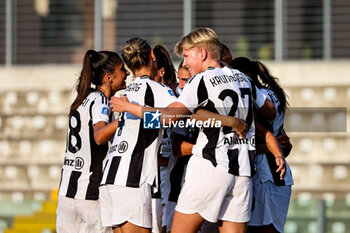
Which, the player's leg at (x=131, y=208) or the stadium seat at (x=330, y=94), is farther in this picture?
the stadium seat at (x=330, y=94)

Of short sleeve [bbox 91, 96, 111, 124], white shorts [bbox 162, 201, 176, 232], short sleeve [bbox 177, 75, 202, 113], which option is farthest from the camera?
white shorts [bbox 162, 201, 176, 232]

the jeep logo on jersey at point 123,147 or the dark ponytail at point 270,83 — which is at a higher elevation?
the dark ponytail at point 270,83

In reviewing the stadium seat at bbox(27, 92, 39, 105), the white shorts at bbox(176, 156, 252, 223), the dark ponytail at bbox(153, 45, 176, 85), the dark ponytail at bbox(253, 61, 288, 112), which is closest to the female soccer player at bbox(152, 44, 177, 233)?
the dark ponytail at bbox(153, 45, 176, 85)

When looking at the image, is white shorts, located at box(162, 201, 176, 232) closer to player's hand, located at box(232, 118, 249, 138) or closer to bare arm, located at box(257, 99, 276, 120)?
bare arm, located at box(257, 99, 276, 120)

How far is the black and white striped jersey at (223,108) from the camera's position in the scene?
4020 mm

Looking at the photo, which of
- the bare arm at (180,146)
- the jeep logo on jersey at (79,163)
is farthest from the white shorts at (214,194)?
the jeep logo on jersey at (79,163)

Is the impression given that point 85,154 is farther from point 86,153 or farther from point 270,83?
point 270,83

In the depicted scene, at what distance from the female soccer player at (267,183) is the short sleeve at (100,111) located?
36.3 inches

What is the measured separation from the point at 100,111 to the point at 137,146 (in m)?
0.49

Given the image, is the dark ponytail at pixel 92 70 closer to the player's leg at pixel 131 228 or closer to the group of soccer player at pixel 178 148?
the group of soccer player at pixel 178 148

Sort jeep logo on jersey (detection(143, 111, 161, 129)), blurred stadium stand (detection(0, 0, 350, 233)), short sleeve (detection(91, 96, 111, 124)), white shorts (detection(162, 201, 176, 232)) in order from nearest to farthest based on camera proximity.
→ jeep logo on jersey (detection(143, 111, 161, 129)) → short sleeve (detection(91, 96, 111, 124)) → white shorts (detection(162, 201, 176, 232)) → blurred stadium stand (detection(0, 0, 350, 233))

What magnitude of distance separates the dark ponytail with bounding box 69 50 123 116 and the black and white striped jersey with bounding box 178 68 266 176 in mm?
898

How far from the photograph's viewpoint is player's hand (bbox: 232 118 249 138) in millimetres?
4039

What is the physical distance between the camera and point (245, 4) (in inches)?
627
